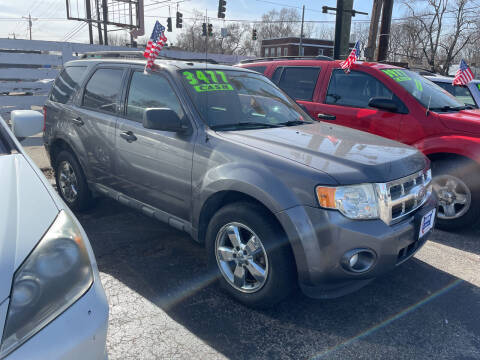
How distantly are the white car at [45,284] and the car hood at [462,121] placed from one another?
4.16 metres

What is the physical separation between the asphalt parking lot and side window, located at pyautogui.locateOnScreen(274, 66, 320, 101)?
2.78 meters

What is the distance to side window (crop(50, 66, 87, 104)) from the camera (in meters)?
4.52

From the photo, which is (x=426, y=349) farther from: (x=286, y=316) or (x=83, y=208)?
(x=83, y=208)

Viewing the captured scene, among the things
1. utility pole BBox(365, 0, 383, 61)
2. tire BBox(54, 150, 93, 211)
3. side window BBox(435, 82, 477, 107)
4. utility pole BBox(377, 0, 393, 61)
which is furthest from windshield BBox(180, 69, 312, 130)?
utility pole BBox(365, 0, 383, 61)

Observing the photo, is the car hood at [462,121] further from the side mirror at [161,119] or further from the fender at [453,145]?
the side mirror at [161,119]

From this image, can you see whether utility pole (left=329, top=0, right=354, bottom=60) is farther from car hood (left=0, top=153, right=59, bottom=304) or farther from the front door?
car hood (left=0, top=153, right=59, bottom=304)

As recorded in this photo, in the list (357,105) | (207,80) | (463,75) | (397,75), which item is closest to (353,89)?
(357,105)

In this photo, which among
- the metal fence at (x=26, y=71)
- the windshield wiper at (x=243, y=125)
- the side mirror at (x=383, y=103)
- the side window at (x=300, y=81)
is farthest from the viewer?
the metal fence at (x=26, y=71)

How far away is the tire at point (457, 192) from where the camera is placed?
4273mm

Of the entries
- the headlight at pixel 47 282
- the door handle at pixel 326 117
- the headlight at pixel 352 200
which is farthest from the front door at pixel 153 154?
the door handle at pixel 326 117

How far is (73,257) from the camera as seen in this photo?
1.55 metres

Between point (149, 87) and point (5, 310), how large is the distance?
2.66 meters

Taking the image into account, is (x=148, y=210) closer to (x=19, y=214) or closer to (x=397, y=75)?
(x=19, y=214)

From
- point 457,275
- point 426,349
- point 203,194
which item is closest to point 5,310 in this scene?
point 203,194
